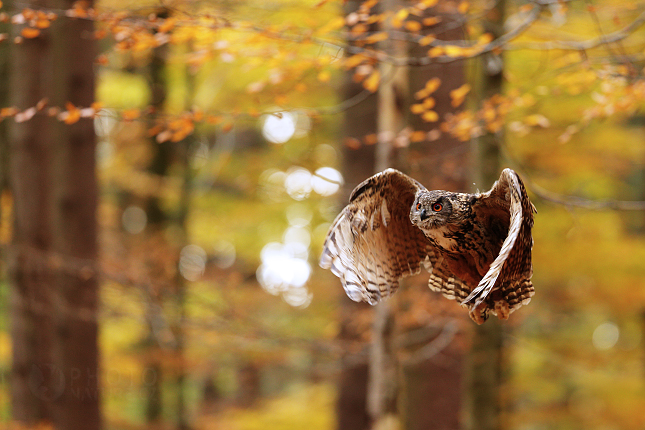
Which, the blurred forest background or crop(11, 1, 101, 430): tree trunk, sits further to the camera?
crop(11, 1, 101, 430): tree trunk

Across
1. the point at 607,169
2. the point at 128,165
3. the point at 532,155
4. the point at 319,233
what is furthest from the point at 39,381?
the point at 607,169

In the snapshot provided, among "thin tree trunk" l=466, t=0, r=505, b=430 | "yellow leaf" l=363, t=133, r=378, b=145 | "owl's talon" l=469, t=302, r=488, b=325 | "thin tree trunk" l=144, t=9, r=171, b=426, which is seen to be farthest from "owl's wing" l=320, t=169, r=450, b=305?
"thin tree trunk" l=144, t=9, r=171, b=426

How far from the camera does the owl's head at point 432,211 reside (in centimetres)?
152

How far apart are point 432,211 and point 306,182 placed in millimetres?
4242

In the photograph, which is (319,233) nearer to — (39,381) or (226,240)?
Result: (226,240)

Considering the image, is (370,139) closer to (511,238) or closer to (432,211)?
(432,211)

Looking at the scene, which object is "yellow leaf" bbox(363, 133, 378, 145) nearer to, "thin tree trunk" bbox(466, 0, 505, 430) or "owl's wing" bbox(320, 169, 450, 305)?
"thin tree trunk" bbox(466, 0, 505, 430)

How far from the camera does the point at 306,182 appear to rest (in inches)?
225

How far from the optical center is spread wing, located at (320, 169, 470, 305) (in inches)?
62.4

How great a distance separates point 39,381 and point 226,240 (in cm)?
533

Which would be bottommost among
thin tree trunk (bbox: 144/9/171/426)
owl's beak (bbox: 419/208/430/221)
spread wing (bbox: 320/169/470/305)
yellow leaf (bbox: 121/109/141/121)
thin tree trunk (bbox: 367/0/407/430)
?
thin tree trunk (bbox: 144/9/171/426)

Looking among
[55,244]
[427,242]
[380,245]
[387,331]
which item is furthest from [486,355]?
[55,244]

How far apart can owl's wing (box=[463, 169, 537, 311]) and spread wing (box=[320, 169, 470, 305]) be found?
0.23 m

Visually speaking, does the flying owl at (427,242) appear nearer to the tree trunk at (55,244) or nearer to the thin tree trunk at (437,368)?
the thin tree trunk at (437,368)
